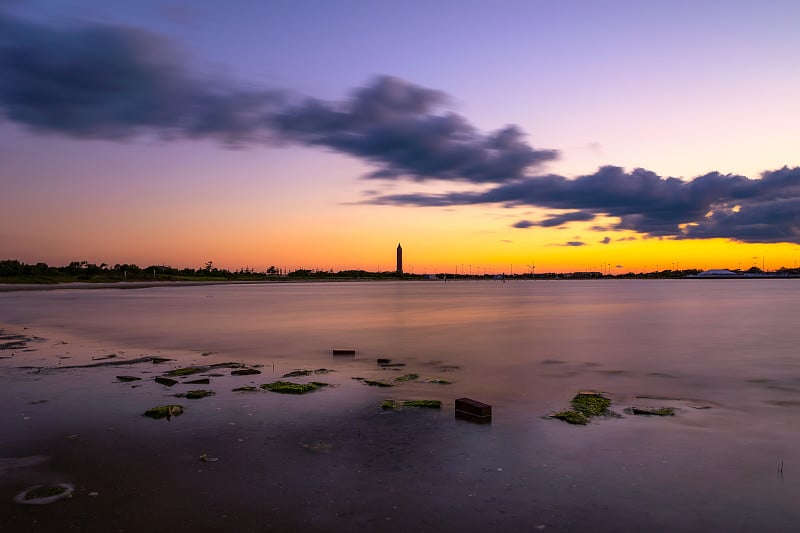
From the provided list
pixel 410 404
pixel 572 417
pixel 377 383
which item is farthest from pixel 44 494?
pixel 572 417

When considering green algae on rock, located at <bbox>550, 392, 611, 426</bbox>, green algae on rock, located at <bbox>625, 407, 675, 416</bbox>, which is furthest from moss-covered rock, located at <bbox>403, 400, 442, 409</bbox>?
green algae on rock, located at <bbox>625, 407, 675, 416</bbox>

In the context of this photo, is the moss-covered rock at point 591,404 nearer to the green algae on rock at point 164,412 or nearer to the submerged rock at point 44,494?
the green algae on rock at point 164,412

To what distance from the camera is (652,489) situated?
25.0 ft

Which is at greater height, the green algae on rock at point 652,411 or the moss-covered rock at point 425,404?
the moss-covered rock at point 425,404

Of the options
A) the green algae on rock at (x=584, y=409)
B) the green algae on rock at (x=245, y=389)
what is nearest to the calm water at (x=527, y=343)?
the green algae on rock at (x=584, y=409)

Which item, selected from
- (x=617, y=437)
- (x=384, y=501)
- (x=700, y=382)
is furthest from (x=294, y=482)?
(x=700, y=382)

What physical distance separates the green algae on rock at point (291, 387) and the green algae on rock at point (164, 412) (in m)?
2.87

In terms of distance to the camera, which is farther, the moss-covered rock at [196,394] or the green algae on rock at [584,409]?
the moss-covered rock at [196,394]

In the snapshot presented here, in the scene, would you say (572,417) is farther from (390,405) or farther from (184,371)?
(184,371)

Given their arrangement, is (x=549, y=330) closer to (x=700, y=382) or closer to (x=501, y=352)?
(x=501, y=352)

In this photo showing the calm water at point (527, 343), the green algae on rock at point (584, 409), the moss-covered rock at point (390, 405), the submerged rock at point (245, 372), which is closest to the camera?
the green algae on rock at point (584, 409)

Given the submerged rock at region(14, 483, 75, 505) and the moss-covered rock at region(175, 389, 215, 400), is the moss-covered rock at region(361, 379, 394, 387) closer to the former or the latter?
the moss-covered rock at region(175, 389, 215, 400)

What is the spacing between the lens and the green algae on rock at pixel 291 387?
13914 millimetres

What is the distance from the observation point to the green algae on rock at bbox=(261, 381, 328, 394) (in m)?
13.9
